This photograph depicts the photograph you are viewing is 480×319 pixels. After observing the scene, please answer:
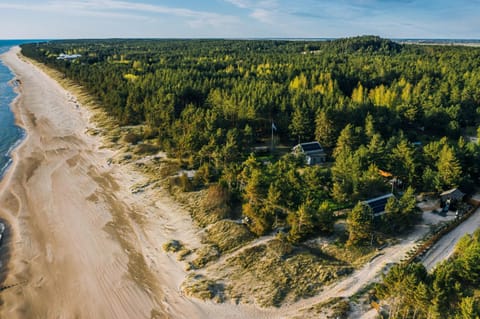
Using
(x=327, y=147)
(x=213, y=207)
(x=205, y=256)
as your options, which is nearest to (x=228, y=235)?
(x=205, y=256)

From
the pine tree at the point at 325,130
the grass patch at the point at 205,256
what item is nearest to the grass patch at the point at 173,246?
the grass patch at the point at 205,256

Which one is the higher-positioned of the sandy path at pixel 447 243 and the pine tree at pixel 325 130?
the pine tree at pixel 325 130

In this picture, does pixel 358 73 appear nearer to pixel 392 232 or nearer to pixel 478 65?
pixel 478 65

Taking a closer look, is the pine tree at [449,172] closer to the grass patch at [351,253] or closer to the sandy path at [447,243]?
the sandy path at [447,243]

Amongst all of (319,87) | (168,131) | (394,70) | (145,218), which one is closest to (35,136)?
(168,131)

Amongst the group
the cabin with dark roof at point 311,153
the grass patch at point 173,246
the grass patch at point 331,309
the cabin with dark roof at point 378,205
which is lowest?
the grass patch at point 173,246

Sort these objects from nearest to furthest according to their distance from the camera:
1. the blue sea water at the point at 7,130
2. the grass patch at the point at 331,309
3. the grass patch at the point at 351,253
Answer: the grass patch at the point at 331,309 < the grass patch at the point at 351,253 < the blue sea water at the point at 7,130

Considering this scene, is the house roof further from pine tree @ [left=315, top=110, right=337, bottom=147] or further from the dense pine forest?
pine tree @ [left=315, top=110, right=337, bottom=147]

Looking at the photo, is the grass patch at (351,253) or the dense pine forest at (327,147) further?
the grass patch at (351,253)
